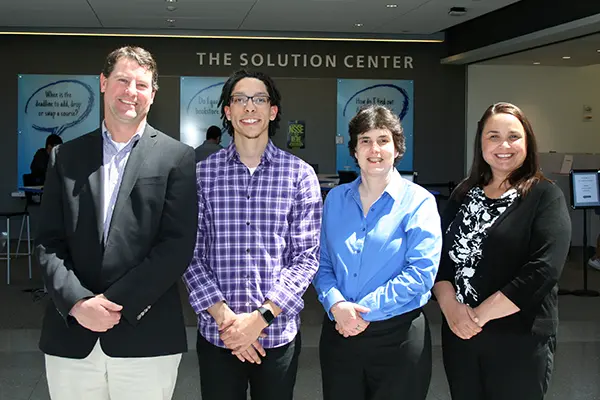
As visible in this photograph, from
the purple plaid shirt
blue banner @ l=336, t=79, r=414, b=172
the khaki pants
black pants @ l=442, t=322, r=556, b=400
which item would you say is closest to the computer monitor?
blue banner @ l=336, t=79, r=414, b=172

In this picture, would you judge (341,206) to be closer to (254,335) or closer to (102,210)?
(254,335)

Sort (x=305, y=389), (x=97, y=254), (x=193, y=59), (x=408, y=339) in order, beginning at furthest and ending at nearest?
(x=193, y=59) < (x=305, y=389) < (x=408, y=339) < (x=97, y=254)

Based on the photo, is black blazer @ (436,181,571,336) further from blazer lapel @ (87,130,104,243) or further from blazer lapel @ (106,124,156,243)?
blazer lapel @ (87,130,104,243)

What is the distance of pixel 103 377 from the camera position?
7.75 feet

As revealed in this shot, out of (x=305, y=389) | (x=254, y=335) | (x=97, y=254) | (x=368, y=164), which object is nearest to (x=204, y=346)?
(x=254, y=335)

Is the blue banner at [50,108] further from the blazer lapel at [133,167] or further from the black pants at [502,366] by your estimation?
the black pants at [502,366]

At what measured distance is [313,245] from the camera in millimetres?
2541

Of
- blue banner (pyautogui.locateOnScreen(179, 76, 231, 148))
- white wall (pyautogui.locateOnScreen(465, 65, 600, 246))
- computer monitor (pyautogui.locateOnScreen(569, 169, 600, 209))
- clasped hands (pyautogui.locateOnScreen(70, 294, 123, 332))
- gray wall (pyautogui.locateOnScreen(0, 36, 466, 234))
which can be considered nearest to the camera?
clasped hands (pyautogui.locateOnScreen(70, 294, 123, 332))

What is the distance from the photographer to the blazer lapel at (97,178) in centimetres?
234

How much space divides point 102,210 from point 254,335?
0.68m

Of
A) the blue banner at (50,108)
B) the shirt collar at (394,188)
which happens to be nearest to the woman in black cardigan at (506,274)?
the shirt collar at (394,188)

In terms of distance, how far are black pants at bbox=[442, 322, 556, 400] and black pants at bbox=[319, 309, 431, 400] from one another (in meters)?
0.19

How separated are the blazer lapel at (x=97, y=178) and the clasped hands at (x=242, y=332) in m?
0.52

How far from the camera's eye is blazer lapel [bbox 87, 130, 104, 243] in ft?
7.68
